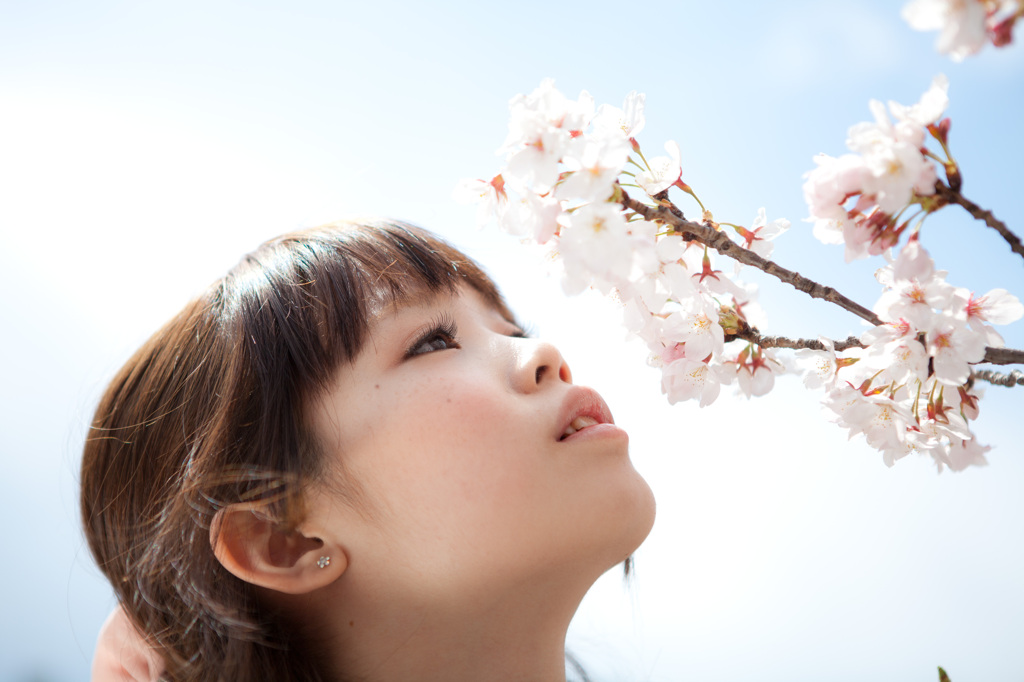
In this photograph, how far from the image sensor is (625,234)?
54 centimetres

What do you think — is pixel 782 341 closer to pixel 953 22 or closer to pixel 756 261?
pixel 756 261

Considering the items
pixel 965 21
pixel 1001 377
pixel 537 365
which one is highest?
pixel 965 21

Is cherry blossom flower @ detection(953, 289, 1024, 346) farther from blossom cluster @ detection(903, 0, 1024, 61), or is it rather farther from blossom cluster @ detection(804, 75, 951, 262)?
blossom cluster @ detection(903, 0, 1024, 61)

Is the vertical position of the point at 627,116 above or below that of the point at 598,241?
above

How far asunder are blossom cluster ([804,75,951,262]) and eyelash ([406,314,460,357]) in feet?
1.80

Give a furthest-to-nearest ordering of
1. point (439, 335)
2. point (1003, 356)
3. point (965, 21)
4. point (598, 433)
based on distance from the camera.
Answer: point (439, 335), point (598, 433), point (1003, 356), point (965, 21)

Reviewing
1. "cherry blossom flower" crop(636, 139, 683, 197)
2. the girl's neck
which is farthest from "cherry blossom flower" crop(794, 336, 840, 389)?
the girl's neck

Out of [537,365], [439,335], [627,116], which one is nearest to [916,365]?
A: [627,116]

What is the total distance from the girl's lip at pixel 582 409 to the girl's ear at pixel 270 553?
1.19 ft

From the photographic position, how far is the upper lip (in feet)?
2.89

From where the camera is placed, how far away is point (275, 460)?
0.93m

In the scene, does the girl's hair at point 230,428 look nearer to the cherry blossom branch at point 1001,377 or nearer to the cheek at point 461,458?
the cheek at point 461,458

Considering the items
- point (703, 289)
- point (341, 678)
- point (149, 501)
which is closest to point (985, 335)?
point (703, 289)

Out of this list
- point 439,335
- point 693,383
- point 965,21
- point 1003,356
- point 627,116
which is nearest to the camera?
point 965,21
